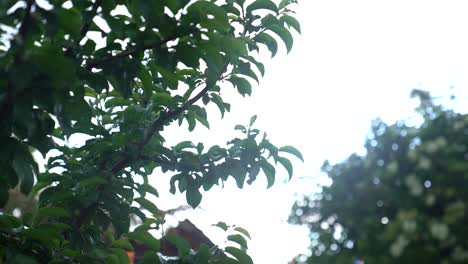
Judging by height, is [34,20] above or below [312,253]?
above

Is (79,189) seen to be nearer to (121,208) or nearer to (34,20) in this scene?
(121,208)

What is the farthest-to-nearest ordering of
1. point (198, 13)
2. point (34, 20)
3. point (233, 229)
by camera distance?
1. point (233, 229)
2. point (198, 13)
3. point (34, 20)

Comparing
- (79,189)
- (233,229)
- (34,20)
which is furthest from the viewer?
(233,229)

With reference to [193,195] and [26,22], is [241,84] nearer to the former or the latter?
[193,195]

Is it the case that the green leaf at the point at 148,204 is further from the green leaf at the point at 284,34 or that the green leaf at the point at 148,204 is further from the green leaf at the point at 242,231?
the green leaf at the point at 284,34

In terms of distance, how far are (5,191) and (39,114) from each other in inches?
14.6

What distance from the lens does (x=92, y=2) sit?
Answer: 2.18 metres

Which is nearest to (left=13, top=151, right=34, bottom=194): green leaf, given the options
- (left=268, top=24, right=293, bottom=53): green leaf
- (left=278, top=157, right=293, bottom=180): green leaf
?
(left=278, top=157, right=293, bottom=180): green leaf

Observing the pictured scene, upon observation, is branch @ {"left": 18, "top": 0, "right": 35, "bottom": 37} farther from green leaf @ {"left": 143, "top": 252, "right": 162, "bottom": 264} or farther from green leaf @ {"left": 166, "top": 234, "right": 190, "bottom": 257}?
green leaf @ {"left": 166, "top": 234, "right": 190, "bottom": 257}

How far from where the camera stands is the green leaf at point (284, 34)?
262 cm

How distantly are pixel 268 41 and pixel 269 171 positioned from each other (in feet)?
2.25

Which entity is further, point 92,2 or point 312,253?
point 92,2

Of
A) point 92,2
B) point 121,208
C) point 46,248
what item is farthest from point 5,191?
point 92,2

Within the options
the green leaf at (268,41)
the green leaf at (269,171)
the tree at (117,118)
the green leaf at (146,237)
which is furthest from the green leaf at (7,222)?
the green leaf at (268,41)
